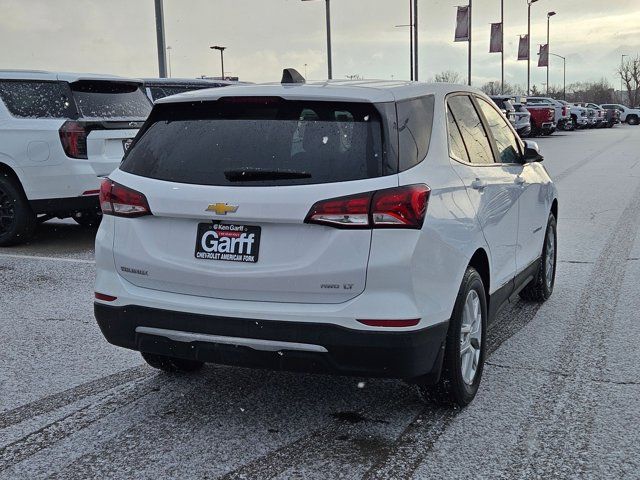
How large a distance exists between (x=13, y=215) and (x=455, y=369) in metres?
6.51

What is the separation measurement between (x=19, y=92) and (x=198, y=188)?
599cm

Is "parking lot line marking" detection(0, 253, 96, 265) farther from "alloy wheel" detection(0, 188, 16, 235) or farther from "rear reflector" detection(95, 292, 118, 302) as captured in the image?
"rear reflector" detection(95, 292, 118, 302)

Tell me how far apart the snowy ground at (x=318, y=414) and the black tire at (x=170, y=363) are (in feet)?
0.21

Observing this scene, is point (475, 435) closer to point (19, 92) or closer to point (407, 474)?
point (407, 474)

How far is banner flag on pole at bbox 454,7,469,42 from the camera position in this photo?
46.5 metres

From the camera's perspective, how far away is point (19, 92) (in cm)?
866

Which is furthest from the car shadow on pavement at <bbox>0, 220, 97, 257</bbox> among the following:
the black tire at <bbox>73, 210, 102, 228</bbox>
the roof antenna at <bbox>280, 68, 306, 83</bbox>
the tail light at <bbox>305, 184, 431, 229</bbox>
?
the tail light at <bbox>305, 184, 431, 229</bbox>

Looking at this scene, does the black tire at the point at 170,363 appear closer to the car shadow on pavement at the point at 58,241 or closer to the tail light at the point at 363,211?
the tail light at the point at 363,211

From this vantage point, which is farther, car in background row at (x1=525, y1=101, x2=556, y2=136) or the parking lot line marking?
car in background row at (x1=525, y1=101, x2=556, y2=136)

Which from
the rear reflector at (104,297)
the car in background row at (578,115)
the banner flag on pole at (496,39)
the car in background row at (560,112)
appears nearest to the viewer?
the rear reflector at (104,297)

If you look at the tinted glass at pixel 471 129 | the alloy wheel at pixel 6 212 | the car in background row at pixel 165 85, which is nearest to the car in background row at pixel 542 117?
the car in background row at pixel 165 85

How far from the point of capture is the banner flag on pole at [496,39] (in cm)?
5547

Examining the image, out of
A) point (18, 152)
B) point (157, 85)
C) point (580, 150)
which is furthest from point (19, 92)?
point (580, 150)

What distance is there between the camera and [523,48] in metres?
64.7
